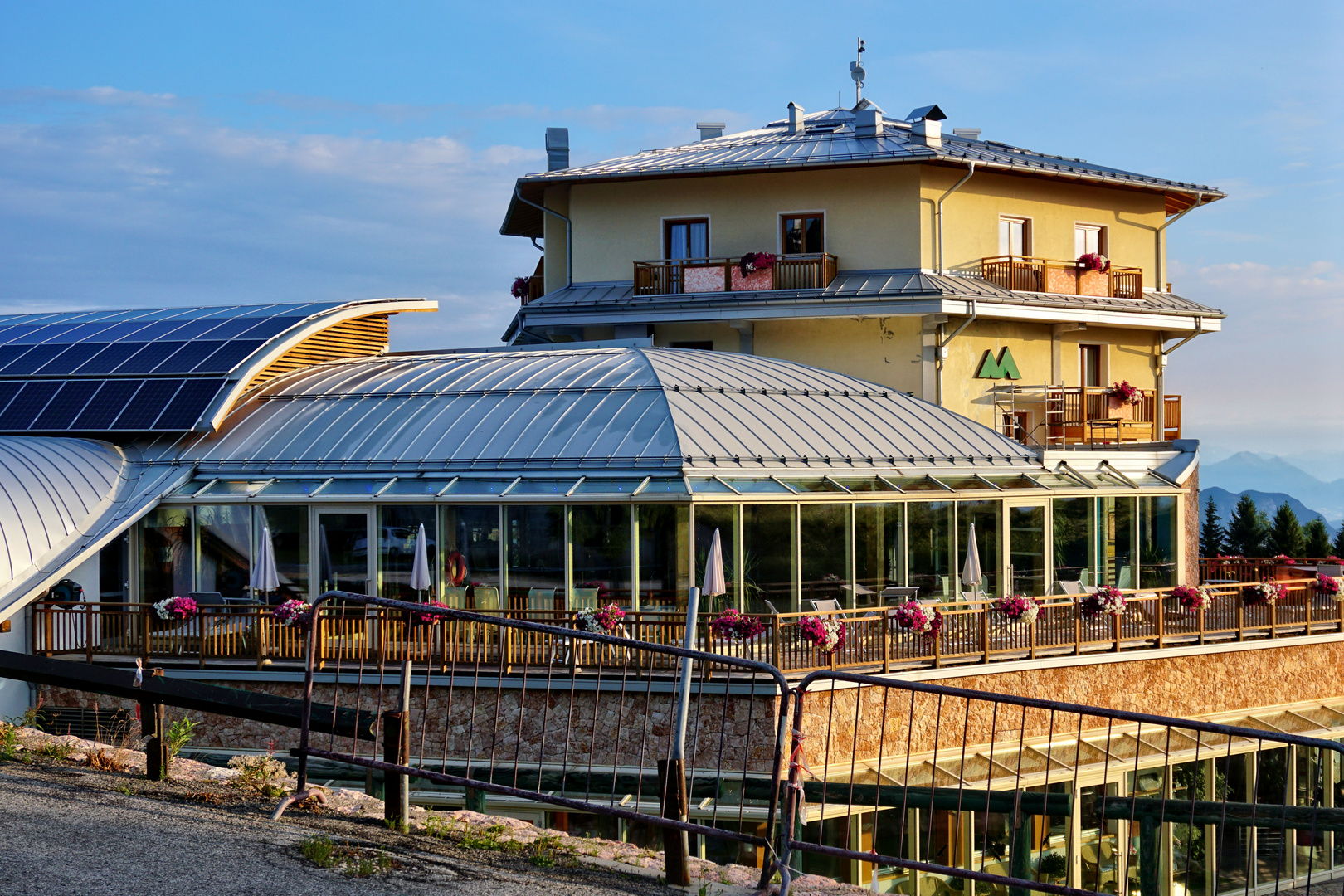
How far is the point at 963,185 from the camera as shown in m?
30.2

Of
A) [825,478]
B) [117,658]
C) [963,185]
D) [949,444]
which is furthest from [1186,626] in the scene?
[117,658]

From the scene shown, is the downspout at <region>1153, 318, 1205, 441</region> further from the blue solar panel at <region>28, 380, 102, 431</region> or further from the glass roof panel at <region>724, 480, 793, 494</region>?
the blue solar panel at <region>28, 380, 102, 431</region>

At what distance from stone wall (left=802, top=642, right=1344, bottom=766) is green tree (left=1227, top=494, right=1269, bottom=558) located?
19723 millimetres

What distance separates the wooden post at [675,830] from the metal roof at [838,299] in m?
21.2

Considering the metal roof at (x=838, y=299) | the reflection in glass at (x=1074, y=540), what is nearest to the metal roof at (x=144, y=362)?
the metal roof at (x=838, y=299)

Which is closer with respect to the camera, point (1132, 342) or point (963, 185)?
point (963, 185)

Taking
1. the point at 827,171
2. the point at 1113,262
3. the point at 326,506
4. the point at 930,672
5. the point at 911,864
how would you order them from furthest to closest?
the point at 1113,262 → the point at 827,171 → the point at 326,506 → the point at 930,672 → the point at 911,864

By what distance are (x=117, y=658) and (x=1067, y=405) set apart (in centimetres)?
2115

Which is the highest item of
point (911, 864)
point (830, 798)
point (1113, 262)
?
point (1113, 262)

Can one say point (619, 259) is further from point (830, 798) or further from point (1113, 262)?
point (830, 798)

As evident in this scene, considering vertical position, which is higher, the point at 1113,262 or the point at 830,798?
the point at 1113,262

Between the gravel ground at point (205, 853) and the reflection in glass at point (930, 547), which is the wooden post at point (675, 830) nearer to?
the gravel ground at point (205, 853)

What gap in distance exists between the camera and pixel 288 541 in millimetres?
20828

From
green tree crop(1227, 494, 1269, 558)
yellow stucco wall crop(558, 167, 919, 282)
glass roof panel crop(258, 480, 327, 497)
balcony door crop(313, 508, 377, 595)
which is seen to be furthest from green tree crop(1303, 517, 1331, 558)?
glass roof panel crop(258, 480, 327, 497)
